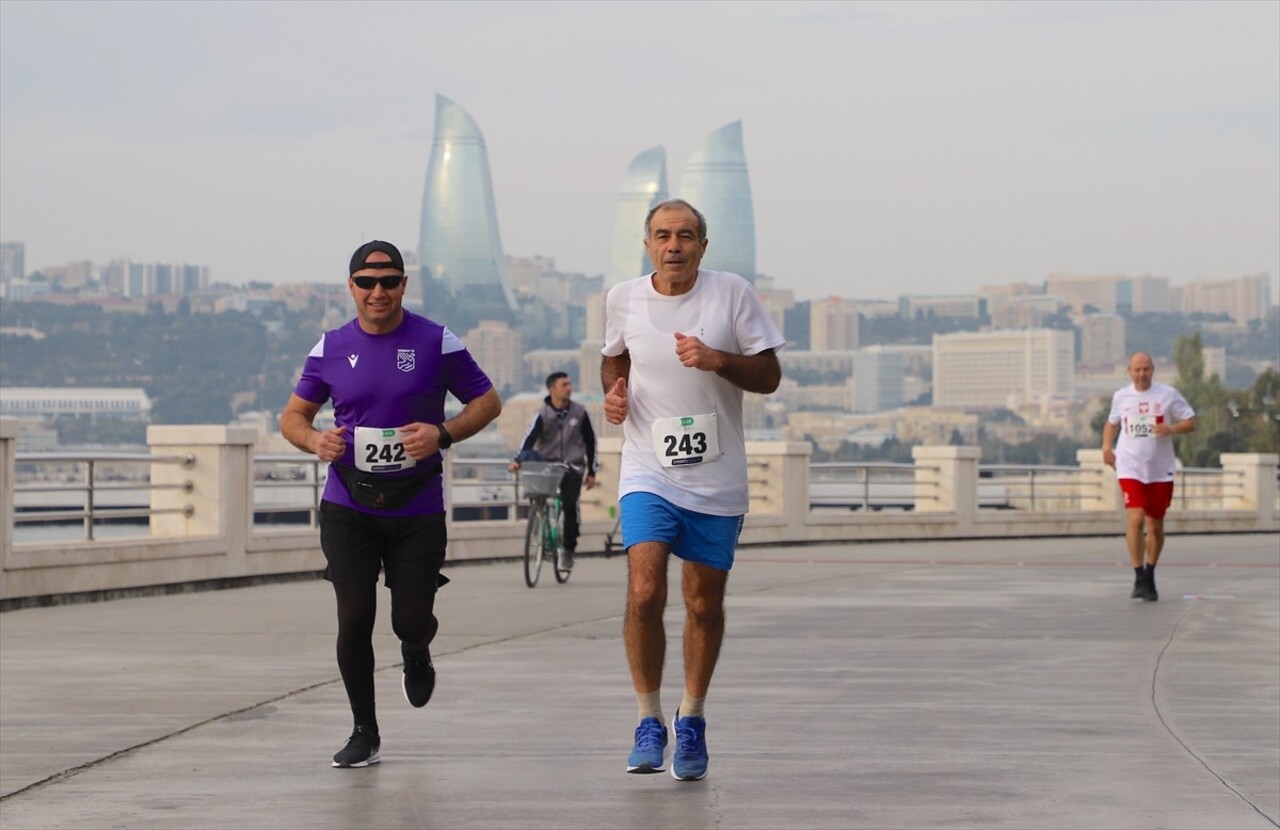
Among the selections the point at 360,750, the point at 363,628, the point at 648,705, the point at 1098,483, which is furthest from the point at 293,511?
the point at 1098,483

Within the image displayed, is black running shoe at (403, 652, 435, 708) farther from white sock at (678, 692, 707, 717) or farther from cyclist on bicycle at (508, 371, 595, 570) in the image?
cyclist on bicycle at (508, 371, 595, 570)

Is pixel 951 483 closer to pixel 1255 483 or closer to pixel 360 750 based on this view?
pixel 1255 483

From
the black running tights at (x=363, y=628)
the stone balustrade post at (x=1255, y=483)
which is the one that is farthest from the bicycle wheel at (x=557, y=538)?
the stone balustrade post at (x=1255, y=483)

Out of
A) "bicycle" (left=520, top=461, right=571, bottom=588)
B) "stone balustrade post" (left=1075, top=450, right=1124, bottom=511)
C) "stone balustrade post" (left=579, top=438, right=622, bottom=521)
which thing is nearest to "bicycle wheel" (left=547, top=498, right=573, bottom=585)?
"bicycle" (left=520, top=461, right=571, bottom=588)

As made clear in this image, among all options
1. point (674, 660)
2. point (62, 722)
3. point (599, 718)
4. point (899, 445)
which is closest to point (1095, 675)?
point (674, 660)

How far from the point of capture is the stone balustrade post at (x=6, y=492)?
51.1ft

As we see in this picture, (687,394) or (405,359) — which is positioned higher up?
(405,359)

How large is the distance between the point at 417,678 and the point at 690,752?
1.28m

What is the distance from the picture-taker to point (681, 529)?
309 inches

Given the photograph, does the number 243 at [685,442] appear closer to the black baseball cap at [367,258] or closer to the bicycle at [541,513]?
the black baseball cap at [367,258]

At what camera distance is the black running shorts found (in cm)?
806

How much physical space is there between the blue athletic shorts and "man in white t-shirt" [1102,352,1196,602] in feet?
30.0

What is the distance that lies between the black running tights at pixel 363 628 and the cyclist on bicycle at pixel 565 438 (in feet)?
35.0

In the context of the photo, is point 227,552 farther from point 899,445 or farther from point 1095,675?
point 899,445
